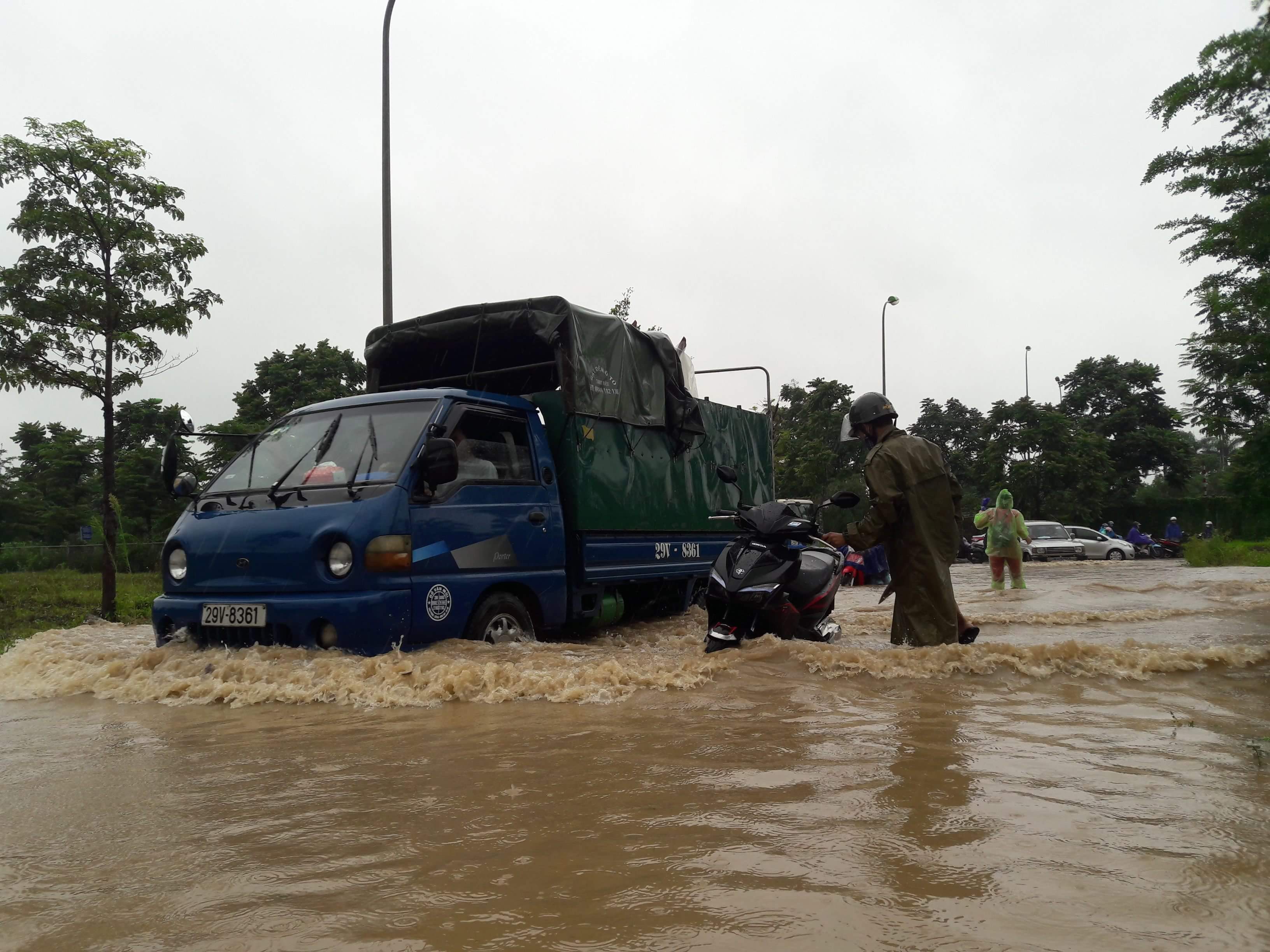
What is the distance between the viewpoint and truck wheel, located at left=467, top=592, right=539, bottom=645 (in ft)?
19.2

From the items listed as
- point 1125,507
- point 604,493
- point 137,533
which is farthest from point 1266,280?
point 1125,507

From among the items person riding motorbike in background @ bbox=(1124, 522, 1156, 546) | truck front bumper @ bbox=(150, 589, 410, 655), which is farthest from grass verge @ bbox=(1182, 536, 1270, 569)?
truck front bumper @ bbox=(150, 589, 410, 655)

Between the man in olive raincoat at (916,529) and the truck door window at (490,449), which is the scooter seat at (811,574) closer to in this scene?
the man in olive raincoat at (916,529)

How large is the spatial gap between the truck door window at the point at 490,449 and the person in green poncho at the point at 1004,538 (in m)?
7.98

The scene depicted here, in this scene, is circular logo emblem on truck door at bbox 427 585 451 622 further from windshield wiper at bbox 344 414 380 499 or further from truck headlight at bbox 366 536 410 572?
windshield wiper at bbox 344 414 380 499

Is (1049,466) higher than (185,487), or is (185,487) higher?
(1049,466)

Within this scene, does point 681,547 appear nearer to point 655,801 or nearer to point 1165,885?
point 655,801

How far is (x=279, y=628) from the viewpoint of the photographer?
5.37 m

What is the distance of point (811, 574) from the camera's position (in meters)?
6.59

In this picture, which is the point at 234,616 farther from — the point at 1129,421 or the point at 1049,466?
the point at 1129,421

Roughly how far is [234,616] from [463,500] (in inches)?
56.4

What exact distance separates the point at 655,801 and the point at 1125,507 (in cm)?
4228

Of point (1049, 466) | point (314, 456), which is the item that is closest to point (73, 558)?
point (314, 456)

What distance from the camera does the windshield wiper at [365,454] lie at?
18.2ft
